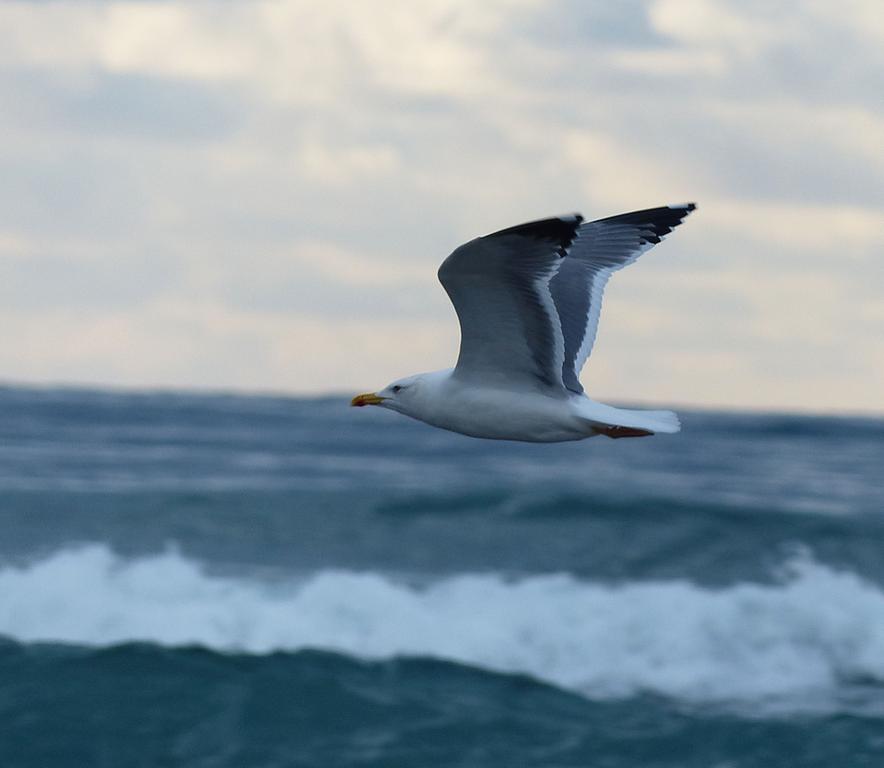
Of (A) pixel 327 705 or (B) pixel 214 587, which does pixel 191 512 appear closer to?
(B) pixel 214 587

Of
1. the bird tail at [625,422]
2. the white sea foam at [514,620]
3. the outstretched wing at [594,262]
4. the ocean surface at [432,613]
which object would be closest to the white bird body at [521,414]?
the bird tail at [625,422]

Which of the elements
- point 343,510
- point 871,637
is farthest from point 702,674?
point 343,510

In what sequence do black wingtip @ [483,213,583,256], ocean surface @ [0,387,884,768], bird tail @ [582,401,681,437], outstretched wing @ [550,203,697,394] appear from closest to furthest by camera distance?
black wingtip @ [483,213,583,256] → bird tail @ [582,401,681,437] → outstretched wing @ [550,203,697,394] → ocean surface @ [0,387,884,768]

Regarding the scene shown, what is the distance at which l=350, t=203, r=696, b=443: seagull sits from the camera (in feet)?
24.9

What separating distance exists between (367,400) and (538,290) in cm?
160

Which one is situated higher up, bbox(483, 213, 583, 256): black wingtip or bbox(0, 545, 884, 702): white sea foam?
bbox(483, 213, 583, 256): black wingtip

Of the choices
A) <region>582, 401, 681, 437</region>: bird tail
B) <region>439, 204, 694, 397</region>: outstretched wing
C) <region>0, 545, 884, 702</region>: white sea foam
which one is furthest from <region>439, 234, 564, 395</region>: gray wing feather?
<region>0, 545, 884, 702</region>: white sea foam

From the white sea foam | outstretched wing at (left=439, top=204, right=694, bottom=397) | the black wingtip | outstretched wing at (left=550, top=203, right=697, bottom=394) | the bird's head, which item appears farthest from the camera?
the white sea foam

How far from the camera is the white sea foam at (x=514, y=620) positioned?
63.2 feet

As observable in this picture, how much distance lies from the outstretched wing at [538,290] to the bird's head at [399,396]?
304 mm

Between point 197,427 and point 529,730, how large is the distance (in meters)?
27.1

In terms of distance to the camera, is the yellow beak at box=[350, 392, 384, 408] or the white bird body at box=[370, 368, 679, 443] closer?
the white bird body at box=[370, 368, 679, 443]

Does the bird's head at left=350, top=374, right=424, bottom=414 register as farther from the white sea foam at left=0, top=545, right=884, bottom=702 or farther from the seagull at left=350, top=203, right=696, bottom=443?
the white sea foam at left=0, top=545, right=884, bottom=702

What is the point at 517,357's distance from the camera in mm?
8367
